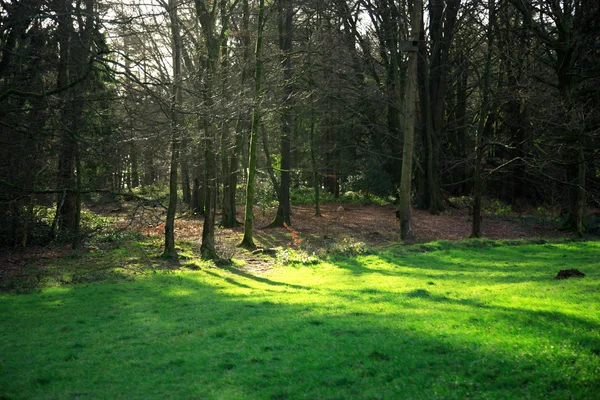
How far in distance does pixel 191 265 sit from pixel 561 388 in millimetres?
12436

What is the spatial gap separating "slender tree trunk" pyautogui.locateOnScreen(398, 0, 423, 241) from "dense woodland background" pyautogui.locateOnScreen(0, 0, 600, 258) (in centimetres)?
7

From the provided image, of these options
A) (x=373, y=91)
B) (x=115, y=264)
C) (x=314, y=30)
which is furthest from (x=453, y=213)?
(x=115, y=264)

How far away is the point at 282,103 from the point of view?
2133 cm

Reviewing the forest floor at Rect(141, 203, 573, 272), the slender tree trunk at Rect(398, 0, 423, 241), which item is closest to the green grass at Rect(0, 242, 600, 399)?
the forest floor at Rect(141, 203, 573, 272)

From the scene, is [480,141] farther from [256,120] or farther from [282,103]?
[256,120]

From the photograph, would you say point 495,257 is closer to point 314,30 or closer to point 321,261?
point 321,261

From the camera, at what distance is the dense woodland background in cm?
1075

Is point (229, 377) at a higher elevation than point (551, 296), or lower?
lower

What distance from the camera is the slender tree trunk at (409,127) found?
746 inches

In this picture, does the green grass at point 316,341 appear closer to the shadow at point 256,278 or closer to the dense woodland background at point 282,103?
the shadow at point 256,278

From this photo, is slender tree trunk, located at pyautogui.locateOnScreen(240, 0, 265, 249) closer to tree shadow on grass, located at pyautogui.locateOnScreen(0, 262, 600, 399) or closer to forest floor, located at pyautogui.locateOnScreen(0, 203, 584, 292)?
forest floor, located at pyautogui.locateOnScreen(0, 203, 584, 292)

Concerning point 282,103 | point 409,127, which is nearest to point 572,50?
point 409,127

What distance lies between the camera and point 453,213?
30250 millimetres

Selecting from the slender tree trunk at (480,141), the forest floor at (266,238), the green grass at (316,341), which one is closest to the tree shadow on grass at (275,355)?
the green grass at (316,341)
